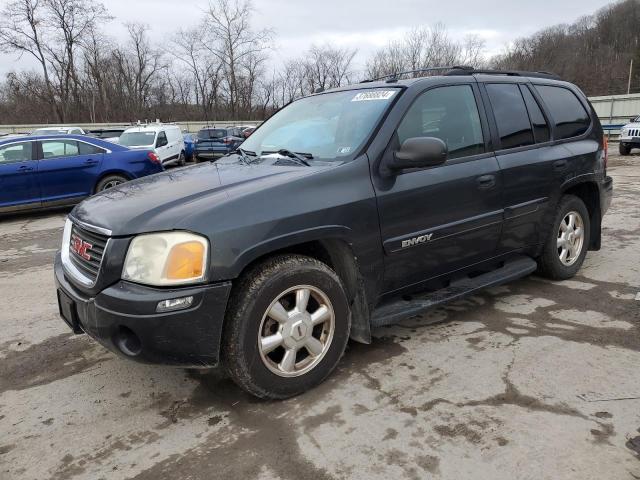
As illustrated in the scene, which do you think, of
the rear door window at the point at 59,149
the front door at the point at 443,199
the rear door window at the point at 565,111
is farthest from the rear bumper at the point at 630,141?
the rear door window at the point at 59,149

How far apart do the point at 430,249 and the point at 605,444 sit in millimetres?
1459

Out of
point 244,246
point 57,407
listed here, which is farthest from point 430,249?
point 57,407

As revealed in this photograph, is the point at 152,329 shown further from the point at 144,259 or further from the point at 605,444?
the point at 605,444

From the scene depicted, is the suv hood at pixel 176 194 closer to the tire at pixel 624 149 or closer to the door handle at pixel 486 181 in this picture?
the door handle at pixel 486 181

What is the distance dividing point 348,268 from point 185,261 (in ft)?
3.33

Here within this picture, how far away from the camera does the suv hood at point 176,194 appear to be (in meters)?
2.55

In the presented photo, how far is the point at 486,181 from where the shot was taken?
11.9 ft

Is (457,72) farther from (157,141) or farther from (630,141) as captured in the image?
(630,141)

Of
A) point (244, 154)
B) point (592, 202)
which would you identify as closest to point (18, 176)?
point (244, 154)

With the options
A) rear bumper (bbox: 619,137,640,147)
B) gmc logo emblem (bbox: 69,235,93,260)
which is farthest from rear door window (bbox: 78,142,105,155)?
rear bumper (bbox: 619,137,640,147)

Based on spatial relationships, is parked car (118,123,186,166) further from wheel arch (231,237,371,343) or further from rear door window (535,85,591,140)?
wheel arch (231,237,371,343)

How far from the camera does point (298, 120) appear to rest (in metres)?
3.91

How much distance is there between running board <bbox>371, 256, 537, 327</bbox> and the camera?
3.21 m

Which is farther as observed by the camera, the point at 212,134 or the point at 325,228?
the point at 212,134
